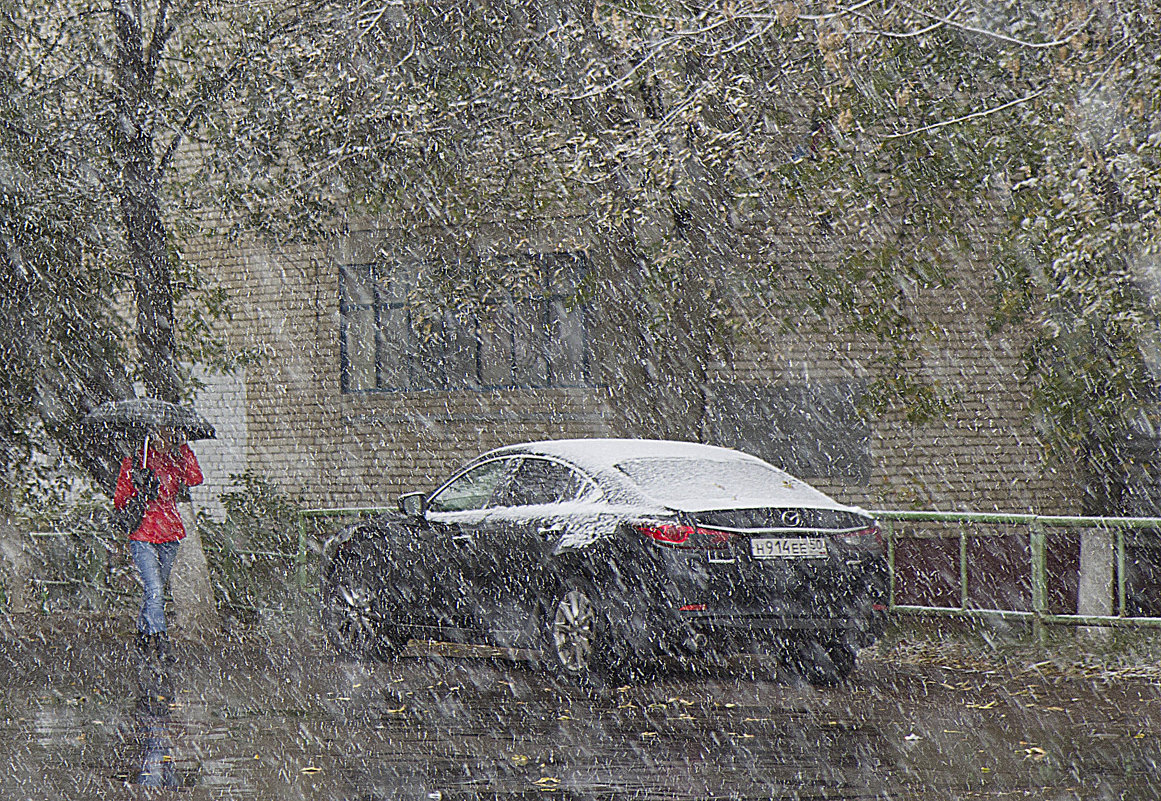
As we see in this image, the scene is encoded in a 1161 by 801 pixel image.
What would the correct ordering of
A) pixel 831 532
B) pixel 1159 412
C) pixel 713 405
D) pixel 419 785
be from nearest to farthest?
pixel 419 785, pixel 831 532, pixel 1159 412, pixel 713 405

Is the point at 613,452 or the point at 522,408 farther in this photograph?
the point at 522,408

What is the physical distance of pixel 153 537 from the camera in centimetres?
1035

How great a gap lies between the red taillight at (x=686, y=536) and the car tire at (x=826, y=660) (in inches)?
49.1

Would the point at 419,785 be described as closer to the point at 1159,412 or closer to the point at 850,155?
the point at 850,155

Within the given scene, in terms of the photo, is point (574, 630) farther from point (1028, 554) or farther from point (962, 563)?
point (1028, 554)

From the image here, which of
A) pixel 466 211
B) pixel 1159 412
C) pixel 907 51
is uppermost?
pixel 907 51

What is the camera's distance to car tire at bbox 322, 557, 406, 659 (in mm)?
11289

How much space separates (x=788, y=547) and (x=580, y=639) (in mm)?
1388

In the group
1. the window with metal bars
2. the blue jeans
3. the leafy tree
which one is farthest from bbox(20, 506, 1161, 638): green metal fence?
the window with metal bars

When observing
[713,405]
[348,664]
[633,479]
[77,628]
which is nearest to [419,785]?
[633,479]

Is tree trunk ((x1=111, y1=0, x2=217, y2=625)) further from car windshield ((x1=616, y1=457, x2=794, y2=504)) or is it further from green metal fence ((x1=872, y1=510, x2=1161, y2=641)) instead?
green metal fence ((x1=872, y1=510, x2=1161, y2=641))

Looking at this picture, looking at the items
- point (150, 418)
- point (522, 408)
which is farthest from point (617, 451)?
point (522, 408)

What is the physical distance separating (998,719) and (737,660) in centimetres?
265

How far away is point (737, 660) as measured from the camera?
10969mm
